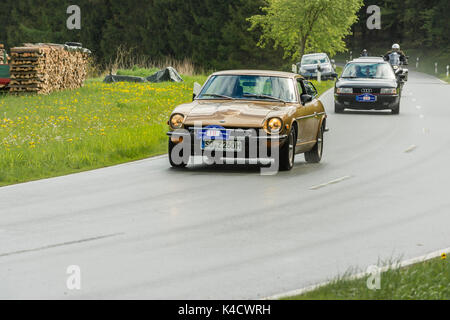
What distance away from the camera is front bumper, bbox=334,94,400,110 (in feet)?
94.7

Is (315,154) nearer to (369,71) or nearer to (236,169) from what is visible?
(236,169)

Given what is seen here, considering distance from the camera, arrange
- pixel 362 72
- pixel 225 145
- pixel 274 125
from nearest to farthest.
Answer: pixel 225 145 → pixel 274 125 → pixel 362 72

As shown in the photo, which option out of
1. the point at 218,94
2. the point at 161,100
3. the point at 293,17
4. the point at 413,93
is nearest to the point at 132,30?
the point at 293,17

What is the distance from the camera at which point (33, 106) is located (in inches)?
1081

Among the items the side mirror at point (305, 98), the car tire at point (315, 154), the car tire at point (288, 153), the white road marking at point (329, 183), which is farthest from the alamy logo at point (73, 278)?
the car tire at point (315, 154)

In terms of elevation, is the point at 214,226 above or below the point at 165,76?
above

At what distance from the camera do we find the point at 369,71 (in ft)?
100

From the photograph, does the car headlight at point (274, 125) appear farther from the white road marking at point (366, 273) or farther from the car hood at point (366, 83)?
the car hood at point (366, 83)

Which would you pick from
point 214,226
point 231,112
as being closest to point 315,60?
point 231,112

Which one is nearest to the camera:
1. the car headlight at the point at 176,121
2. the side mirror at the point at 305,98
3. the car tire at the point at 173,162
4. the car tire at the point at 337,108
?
the car headlight at the point at 176,121

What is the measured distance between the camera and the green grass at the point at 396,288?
6.76 metres

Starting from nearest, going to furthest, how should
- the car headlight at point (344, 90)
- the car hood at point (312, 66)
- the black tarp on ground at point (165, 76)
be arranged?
the car headlight at point (344, 90) → the black tarp on ground at point (165, 76) → the car hood at point (312, 66)

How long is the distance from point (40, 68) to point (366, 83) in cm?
Result: 1140

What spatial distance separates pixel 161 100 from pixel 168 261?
2314 cm
